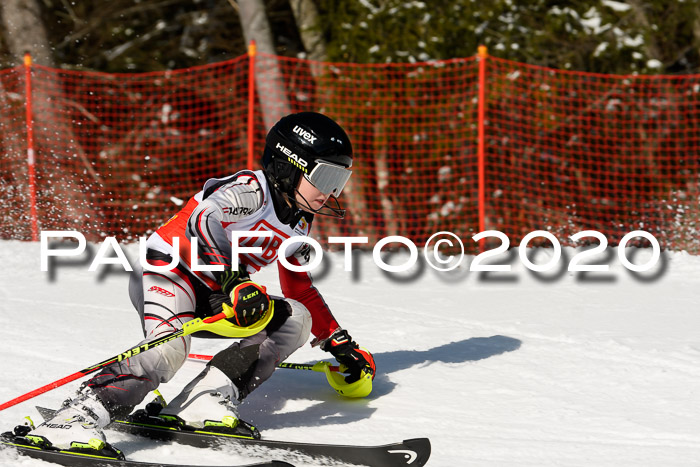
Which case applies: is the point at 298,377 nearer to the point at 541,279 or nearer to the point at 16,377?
the point at 16,377

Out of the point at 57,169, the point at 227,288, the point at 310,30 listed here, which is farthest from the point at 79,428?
the point at 310,30

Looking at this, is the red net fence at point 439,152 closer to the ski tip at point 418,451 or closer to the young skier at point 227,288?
the young skier at point 227,288

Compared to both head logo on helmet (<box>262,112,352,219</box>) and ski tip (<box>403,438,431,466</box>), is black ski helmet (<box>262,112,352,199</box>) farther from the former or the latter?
ski tip (<box>403,438,431,466</box>)

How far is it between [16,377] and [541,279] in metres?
4.30

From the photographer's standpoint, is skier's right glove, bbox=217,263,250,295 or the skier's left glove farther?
the skier's left glove

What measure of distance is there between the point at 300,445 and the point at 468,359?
1.76m

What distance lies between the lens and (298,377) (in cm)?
442

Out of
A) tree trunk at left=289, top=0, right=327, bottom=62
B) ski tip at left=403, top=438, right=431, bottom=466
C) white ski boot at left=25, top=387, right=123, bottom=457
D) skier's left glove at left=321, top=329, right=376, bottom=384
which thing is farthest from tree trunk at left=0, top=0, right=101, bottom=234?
ski tip at left=403, top=438, right=431, bottom=466

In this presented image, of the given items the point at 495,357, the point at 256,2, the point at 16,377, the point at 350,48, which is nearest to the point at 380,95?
the point at 350,48

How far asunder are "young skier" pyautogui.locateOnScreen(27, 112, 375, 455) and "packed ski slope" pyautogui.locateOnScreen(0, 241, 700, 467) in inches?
9.6

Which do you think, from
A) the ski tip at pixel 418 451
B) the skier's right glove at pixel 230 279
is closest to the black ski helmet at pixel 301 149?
the skier's right glove at pixel 230 279

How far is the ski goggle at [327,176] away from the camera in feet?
11.6

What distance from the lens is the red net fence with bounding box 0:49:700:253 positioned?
379 inches

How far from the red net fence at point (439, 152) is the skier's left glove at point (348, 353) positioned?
5450 millimetres
